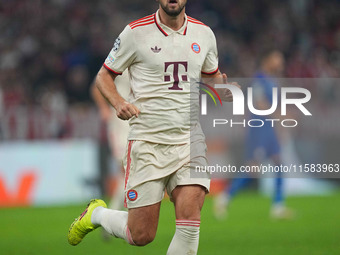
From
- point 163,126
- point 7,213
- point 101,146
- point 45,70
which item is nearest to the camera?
point 163,126

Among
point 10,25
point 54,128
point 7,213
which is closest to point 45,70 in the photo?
point 10,25

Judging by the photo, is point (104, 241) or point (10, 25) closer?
point (104, 241)

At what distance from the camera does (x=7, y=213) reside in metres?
13.0

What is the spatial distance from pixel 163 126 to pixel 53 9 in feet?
49.6

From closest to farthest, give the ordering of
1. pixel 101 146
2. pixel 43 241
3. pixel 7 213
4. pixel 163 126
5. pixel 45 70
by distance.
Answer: pixel 163 126
pixel 43 241
pixel 7 213
pixel 101 146
pixel 45 70

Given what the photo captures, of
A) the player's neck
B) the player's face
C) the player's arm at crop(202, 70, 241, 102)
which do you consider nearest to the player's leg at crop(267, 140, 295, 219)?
the player's arm at crop(202, 70, 241, 102)

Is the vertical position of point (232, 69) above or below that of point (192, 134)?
above

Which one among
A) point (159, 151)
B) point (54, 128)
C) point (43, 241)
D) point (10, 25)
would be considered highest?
point (10, 25)

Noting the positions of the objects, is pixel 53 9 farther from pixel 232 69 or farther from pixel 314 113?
pixel 314 113

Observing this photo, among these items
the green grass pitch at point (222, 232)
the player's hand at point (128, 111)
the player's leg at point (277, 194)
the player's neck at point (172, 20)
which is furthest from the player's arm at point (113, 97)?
the player's leg at point (277, 194)

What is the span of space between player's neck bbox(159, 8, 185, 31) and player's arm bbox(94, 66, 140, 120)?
1.94 feet

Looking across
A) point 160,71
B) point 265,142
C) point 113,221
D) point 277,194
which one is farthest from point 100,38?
point 160,71

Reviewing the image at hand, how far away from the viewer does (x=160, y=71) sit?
236 inches

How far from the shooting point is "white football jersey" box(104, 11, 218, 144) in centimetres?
598
